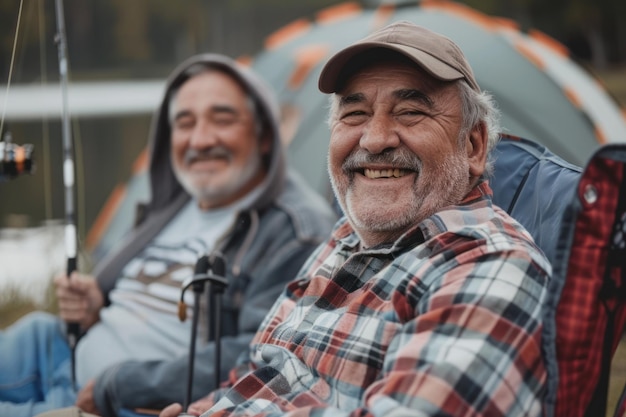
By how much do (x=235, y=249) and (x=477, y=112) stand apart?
1084 millimetres

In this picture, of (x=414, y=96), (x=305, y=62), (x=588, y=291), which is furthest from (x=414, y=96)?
(x=305, y=62)

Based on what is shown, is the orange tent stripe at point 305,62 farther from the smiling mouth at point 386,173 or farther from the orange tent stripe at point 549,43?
the smiling mouth at point 386,173

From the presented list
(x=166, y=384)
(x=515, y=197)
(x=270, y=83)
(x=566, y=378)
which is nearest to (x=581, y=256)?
(x=566, y=378)

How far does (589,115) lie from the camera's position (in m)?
3.79

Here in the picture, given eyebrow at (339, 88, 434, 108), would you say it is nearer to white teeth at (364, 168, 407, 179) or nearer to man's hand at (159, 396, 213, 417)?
white teeth at (364, 168, 407, 179)

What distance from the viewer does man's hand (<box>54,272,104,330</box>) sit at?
2.65 metres

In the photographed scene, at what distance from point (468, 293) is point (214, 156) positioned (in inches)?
62.8

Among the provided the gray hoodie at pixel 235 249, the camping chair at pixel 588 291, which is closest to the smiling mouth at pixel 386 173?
the camping chair at pixel 588 291

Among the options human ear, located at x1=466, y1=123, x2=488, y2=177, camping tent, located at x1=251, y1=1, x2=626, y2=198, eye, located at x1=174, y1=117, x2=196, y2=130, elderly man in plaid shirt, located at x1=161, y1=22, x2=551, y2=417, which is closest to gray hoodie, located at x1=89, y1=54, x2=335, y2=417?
eye, located at x1=174, y1=117, x2=196, y2=130

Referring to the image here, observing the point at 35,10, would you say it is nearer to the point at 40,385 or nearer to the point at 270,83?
the point at 40,385

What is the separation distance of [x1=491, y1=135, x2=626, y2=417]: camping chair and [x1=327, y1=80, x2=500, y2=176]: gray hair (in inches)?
13.0

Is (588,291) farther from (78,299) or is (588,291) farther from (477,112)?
(78,299)

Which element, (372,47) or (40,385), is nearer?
(372,47)

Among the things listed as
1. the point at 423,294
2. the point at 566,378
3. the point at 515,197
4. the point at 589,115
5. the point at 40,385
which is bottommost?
the point at 40,385
